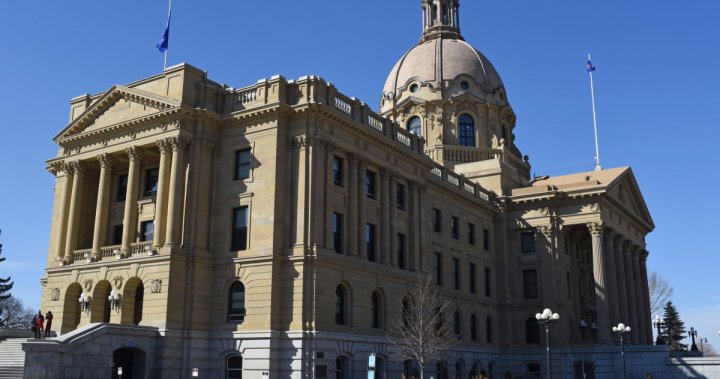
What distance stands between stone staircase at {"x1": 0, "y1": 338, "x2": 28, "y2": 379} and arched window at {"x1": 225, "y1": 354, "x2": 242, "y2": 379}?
960 centimetres

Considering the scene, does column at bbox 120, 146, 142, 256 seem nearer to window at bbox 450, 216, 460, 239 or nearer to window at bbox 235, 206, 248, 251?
window at bbox 235, 206, 248, 251

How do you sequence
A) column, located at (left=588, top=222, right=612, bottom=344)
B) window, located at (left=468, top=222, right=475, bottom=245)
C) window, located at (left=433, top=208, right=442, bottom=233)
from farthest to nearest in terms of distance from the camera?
window, located at (left=468, top=222, right=475, bottom=245) < column, located at (left=588, top=222, right=612, bottom=344) < window, located at (left=433, top=208, right=442, bottom=233)

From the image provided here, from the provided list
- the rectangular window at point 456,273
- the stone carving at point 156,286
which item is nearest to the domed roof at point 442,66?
the rectangular window at point 456,273

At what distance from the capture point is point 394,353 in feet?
139

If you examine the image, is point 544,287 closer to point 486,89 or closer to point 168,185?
point 486,89

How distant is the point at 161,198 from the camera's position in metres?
39.2

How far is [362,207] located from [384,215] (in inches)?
100

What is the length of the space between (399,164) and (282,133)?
1016 centimetres

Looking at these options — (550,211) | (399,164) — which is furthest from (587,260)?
(399,164)

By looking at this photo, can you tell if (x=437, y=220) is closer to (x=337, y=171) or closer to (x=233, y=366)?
(x=337, y=171)

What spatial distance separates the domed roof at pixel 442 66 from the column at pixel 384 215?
33.7 meters

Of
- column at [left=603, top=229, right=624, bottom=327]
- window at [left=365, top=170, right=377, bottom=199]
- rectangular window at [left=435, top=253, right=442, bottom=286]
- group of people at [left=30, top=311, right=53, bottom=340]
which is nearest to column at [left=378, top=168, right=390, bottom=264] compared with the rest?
window at [left=365, top=170, right=377, bottom=199]

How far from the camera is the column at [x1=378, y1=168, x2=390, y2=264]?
43938 mm

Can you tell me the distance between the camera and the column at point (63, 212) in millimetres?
43250
